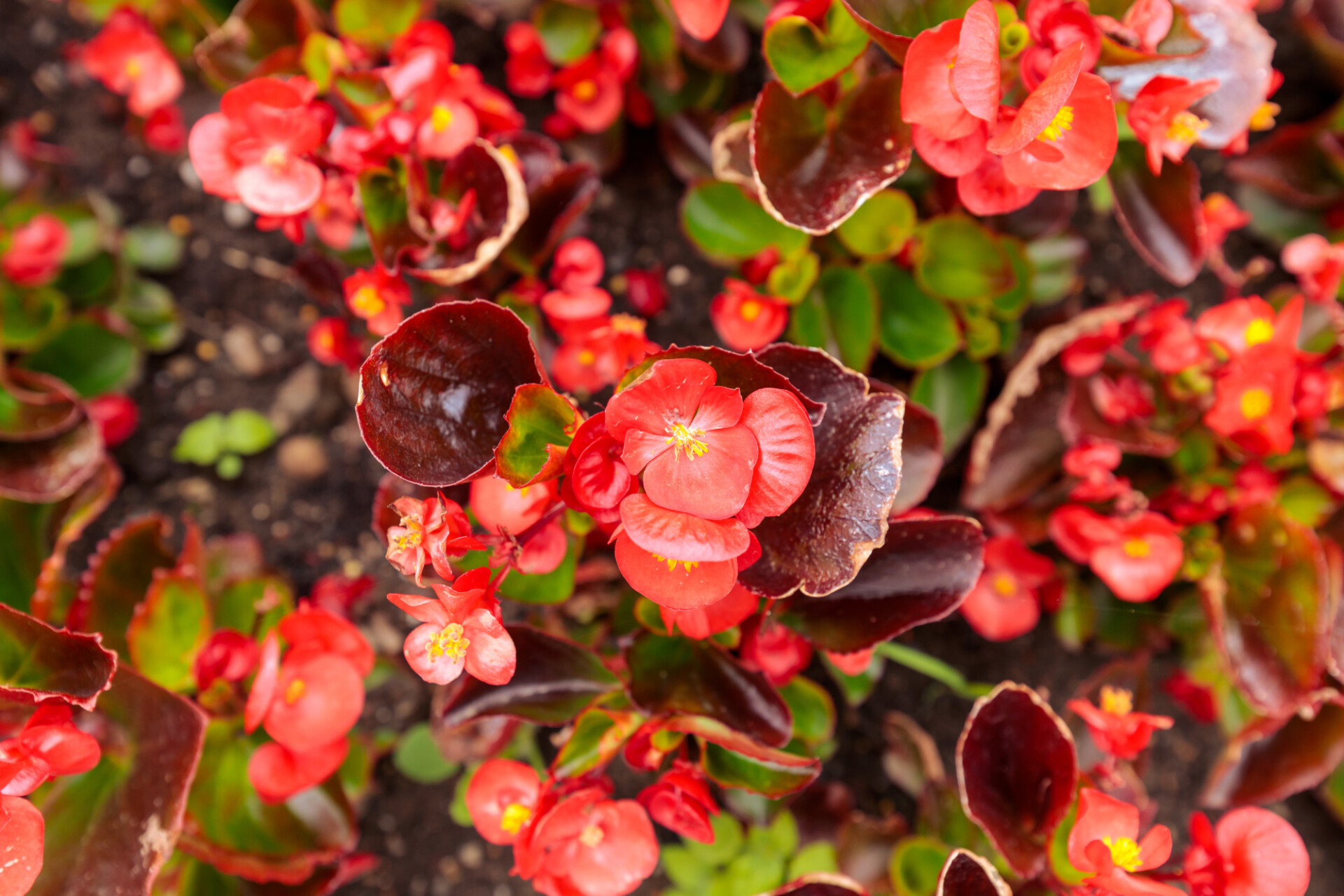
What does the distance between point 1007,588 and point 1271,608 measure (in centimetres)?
28

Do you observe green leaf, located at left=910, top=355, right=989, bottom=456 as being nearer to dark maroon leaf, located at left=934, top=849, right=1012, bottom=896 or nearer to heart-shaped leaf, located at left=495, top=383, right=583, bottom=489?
dark maroon leaf, located at left=934, top=849, right=1012, bottom=896

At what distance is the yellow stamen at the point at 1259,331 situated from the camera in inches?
35.6

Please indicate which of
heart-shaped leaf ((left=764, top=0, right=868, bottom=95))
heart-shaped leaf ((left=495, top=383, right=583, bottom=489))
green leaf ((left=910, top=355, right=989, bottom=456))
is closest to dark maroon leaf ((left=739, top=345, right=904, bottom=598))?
heart-shaped leaf ((left=495, top=383, right=583, bottom=489))

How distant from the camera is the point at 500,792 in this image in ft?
2.43

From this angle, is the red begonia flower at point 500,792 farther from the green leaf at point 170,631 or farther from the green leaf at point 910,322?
the green leaf at point 910,322

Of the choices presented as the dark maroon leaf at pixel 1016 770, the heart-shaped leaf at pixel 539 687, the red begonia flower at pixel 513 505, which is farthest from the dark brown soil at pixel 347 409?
the red begonia flower at pixel 513 505

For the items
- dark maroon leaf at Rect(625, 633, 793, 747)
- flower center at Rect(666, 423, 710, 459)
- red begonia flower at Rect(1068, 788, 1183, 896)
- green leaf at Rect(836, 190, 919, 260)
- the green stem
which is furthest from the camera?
the green stem

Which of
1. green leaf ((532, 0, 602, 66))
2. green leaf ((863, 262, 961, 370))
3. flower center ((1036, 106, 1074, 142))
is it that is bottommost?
green leaf ((863, 262, 961, 370))

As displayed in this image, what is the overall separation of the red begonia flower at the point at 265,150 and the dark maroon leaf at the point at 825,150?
41 centimetres

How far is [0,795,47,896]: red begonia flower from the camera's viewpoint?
0.61 m

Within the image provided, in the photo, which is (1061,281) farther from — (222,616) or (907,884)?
(222,616)

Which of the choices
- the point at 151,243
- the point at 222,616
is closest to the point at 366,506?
the point at 222,616

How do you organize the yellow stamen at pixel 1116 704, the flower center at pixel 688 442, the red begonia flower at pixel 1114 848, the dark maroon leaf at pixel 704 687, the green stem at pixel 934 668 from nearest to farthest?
the flower center at pixel 688 442 → the red begonia flower at pixel 1114 848 → the dark maroon leaf at pixel 704 687 → the yellow stamen at pixel 1116 704 → the green stem at pixel 934 668

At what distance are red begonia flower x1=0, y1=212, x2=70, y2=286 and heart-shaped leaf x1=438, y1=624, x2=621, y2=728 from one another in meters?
0.95
